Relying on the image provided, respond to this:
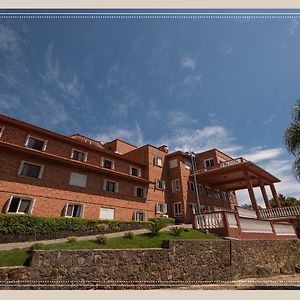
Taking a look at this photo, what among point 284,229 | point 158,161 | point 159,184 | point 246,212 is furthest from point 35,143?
point 284,229

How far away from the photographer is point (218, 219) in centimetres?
1542

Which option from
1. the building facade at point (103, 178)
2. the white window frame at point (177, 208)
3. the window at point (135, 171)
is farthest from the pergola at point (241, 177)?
the window at point (135, 171)

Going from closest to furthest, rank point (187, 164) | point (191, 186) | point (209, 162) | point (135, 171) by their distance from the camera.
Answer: point (135, 171), point (191, 186), point (187, 164), point (209, 162)

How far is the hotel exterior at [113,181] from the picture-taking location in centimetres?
1611

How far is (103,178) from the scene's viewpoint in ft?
71.6

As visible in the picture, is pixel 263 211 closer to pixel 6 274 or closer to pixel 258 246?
pixel 258 246

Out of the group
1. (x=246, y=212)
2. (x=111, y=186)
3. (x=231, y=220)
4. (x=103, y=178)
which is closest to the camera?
(x=231, y=220)

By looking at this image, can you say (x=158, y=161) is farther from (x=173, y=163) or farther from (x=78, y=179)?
(x=78, y=179)

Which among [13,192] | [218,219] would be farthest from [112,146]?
[218,219]

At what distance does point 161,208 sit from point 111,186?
724 cm

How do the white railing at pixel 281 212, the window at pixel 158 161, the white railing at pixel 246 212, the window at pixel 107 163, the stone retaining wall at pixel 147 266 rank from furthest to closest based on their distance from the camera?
the window at pixel 158 161 → the window at pixel 107 163 → the white railing at pixel 281 212 → the white railing at pixel 246 212 → the stone retaining wall at pixel 147 266

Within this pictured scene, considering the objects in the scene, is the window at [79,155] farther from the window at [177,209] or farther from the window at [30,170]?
the window at [177,209]

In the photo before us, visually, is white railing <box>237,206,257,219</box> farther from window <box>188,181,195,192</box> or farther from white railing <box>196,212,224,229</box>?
window <box>188,181,195,192</box>

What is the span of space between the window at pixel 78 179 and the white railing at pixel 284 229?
17.0 metres
